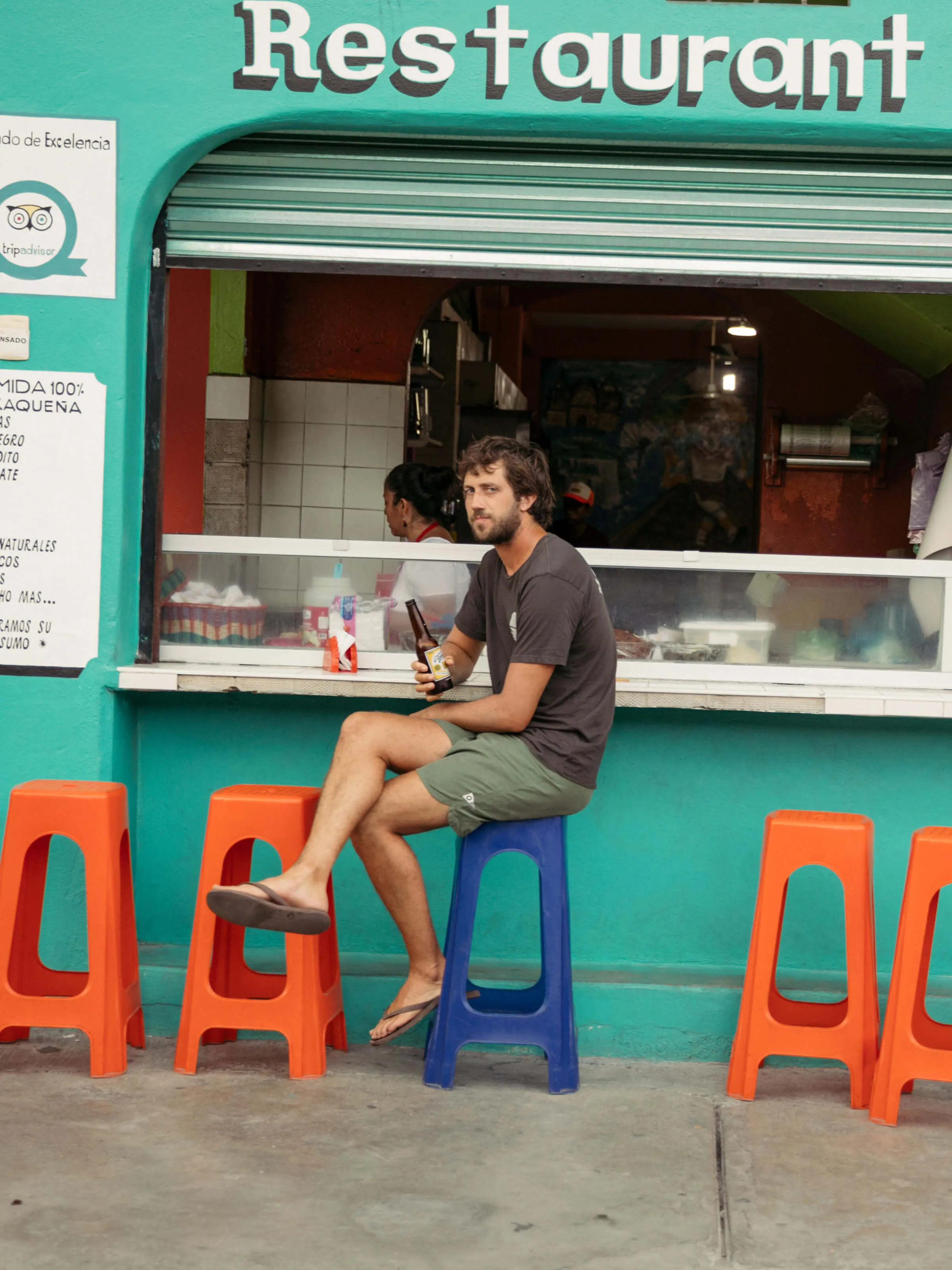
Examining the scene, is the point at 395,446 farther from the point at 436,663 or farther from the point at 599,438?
the point at 436,663

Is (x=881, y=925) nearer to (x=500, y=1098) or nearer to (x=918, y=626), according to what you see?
(x=918, y=626)

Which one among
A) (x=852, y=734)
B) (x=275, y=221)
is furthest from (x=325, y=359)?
(x=852, y=734)

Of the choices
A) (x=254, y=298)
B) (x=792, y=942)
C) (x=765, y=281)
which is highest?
(x=254, y=298)

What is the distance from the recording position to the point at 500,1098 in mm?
3746

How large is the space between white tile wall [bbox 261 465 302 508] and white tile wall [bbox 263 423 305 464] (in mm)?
23

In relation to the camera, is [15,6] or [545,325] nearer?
[15,6]

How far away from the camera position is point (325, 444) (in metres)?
7.20

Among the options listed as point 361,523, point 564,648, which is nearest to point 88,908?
point 564,648

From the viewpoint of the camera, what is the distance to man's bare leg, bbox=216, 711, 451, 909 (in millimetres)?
3502

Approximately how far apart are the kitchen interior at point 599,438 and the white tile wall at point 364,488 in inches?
0.5

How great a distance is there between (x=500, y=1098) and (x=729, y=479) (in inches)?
254

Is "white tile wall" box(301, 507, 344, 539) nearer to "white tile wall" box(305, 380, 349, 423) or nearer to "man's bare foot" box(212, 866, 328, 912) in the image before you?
"white tile wall" box(305, 380, 349, 423)

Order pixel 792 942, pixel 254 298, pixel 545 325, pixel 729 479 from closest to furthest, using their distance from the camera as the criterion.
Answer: pixel 792 942
pixel 254 298
pixel 729 479
pixel 545 325

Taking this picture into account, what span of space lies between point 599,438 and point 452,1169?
753 centimetres
